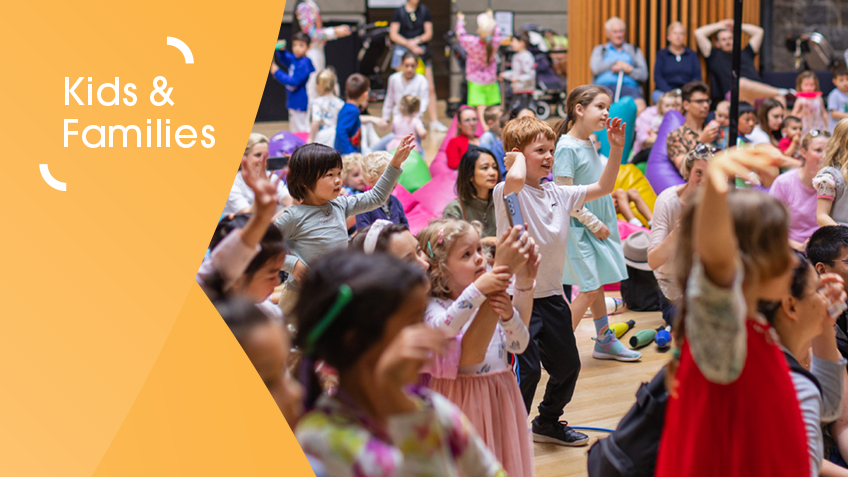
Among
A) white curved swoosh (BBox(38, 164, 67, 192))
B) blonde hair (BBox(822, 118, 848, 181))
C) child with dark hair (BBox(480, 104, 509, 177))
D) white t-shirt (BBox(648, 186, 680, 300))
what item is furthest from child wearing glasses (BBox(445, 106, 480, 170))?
white curved swoosh (BBox(38, 164, 67, 192))

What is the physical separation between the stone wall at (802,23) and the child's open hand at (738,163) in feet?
29.7

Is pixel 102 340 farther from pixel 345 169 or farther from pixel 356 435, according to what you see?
pixel 345 169

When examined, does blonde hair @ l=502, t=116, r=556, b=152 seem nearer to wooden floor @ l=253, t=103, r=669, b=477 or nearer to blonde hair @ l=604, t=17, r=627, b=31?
wooden floor @ l=253, t=103, r=669, b=477

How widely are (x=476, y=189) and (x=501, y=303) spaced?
7.12 feet

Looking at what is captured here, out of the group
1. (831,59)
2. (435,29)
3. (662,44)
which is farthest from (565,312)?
(435,29)

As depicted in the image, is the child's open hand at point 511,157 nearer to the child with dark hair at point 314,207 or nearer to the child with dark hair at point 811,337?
the child with dark hair at point 314,207

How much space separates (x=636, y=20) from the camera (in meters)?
7.93

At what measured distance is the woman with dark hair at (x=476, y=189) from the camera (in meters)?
3.76

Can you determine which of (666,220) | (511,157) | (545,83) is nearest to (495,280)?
(511,157)

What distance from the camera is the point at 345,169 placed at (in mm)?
4328

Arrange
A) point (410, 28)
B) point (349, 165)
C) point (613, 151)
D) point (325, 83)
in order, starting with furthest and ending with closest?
point (410, 28) → point (325, 83) → point (349, 165) → point (613, 151)

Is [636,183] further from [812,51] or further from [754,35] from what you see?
[812,51]

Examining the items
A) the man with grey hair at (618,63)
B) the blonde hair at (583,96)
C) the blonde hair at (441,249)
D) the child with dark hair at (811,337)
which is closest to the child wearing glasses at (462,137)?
the man with grey hair at (618,63)

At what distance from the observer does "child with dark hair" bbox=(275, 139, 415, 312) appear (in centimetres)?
275
